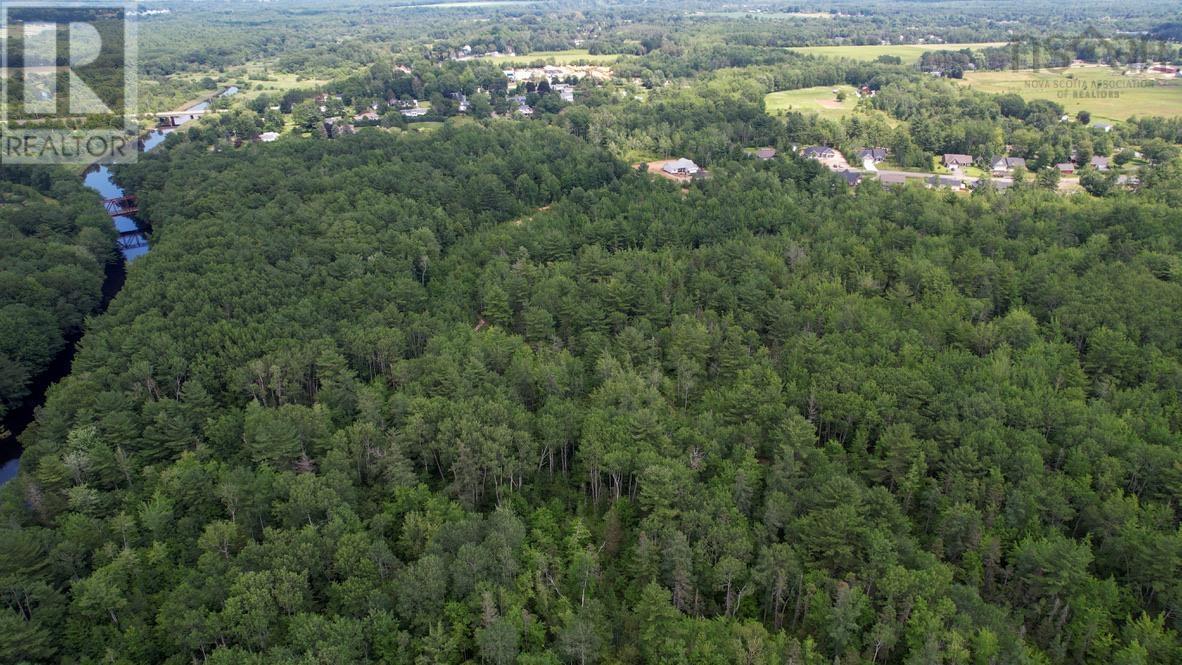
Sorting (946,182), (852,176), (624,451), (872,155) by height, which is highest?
(872,155)

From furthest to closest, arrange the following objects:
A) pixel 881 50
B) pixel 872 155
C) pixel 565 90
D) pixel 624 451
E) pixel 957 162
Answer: pixel 881 50 → pixel 565 90 → pixel 872 155 → pixel 957 162 → pixel 624 451

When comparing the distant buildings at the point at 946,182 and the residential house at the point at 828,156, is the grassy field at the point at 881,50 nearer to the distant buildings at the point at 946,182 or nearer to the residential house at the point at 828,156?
the residential house at the point at 828,156

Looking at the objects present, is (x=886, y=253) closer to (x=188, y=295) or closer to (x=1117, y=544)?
(x=1117, y=544)

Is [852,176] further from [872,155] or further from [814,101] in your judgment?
[814,101]

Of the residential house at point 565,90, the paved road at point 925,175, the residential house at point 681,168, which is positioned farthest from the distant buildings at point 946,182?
the residential house at point 565,90

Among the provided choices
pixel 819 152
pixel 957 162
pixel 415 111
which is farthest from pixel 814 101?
pixel 415 111

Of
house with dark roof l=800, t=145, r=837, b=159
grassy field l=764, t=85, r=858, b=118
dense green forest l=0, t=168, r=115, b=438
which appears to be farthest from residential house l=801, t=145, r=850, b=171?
dense green forest l=0, t=168, r=115, b=438
